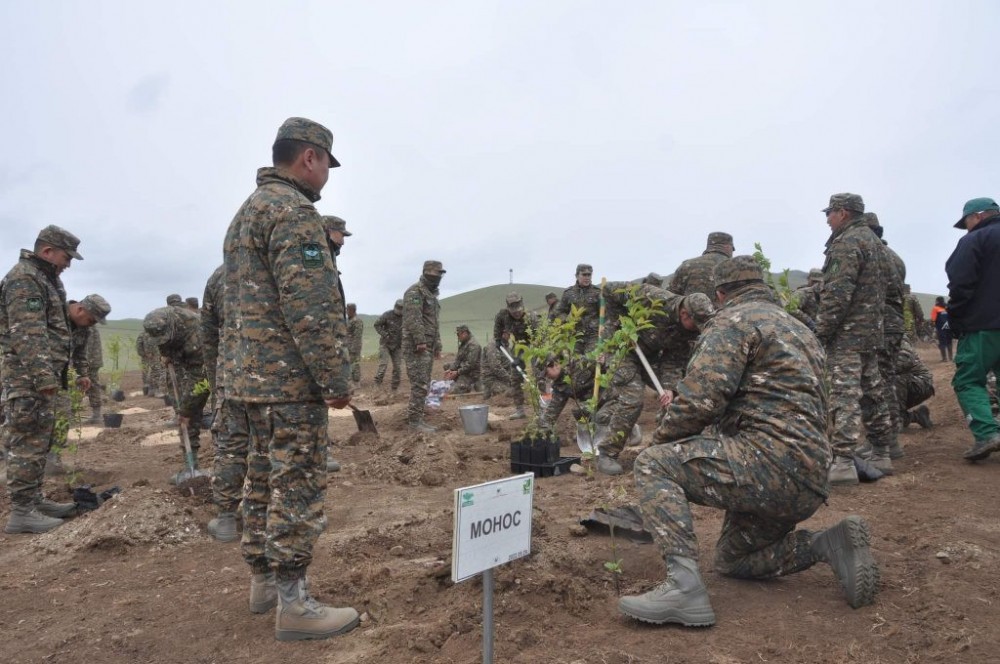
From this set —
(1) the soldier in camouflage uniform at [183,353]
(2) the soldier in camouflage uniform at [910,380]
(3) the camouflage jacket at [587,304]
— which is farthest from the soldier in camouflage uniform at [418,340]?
(2) the soldier in camouflage uniform at [910,380]

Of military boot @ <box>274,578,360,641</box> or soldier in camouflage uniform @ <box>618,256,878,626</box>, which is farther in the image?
military boot @ <box>274,578,360,641</box>

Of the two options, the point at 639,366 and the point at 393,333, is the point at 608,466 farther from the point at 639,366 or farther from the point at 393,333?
the point at 393,333

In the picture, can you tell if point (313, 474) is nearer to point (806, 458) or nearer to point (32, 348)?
point (806, 458)

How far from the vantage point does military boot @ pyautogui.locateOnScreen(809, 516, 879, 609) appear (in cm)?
305

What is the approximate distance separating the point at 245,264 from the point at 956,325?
615 cm

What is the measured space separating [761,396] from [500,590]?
65.0 inches

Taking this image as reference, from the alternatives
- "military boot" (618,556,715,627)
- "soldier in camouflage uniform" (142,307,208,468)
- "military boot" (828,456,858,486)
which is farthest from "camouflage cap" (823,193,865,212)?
"soldier in camouflage uniform" (142,307,208,468)

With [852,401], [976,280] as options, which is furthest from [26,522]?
[976,280]

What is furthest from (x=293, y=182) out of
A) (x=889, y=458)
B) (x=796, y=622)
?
(x=889, y=458)

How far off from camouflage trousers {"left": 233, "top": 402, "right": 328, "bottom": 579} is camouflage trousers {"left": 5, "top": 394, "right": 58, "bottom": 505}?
3.49m

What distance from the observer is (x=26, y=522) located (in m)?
5.35

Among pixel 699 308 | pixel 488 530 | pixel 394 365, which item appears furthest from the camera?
pixel 394 365

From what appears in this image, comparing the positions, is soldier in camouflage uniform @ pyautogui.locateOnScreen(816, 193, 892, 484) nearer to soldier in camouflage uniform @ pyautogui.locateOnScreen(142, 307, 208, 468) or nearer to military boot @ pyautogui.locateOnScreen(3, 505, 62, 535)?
soldier in camouflage uniform @ pyautogui.locateOnScreen(142, 307, 208, 468)

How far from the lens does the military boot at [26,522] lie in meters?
5.34
